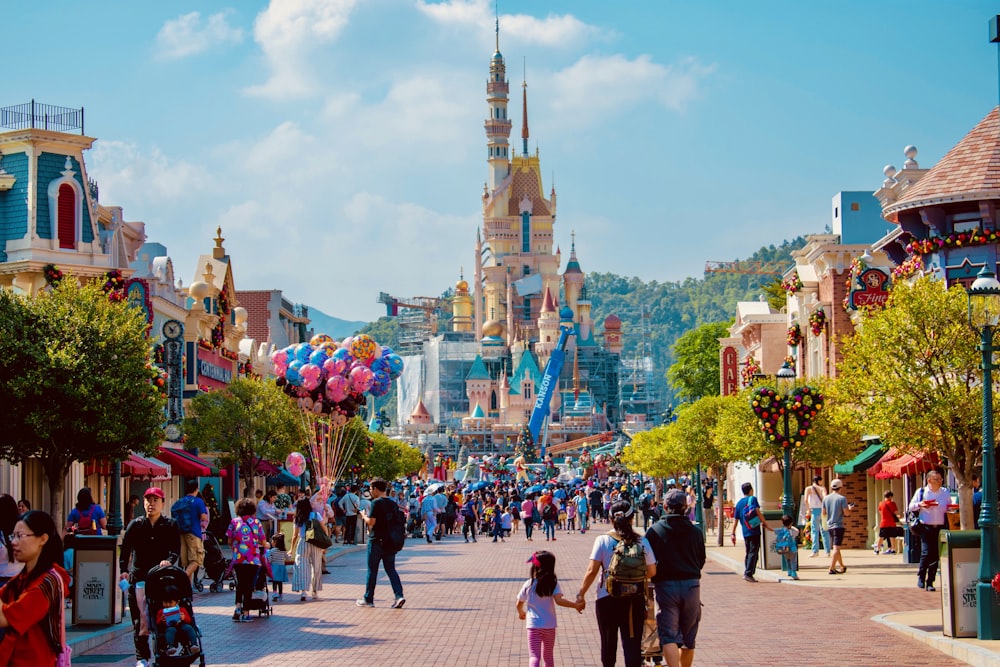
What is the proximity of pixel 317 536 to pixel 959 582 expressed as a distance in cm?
952

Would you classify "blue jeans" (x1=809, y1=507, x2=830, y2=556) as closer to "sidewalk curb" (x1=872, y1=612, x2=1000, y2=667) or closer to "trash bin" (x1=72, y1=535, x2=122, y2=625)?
"sidewalk curb" (x1=872, y1=612, x2=1000, y2=667)

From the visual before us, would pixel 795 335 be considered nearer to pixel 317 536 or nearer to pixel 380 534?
pixel 317 536

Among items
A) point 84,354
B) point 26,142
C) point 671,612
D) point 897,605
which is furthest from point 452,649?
point 26,142

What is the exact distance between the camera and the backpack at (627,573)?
1190 centimetres

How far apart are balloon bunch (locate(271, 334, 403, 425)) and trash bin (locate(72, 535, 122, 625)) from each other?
1281cm

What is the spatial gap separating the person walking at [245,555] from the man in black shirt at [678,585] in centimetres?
722

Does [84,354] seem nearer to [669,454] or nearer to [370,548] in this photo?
[370,548]

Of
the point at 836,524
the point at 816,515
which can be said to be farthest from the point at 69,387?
the point at 816,515

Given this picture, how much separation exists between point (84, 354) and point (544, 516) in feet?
80.7

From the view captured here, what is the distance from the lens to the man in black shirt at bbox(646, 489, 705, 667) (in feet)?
39.7

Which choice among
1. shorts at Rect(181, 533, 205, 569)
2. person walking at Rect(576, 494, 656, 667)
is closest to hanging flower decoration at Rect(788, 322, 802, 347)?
shorts at Rect(181, 533, 205, 569)

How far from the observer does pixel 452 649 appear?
15281 millimetres

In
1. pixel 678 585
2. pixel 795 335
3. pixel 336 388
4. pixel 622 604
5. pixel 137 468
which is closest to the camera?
pixel 622 604

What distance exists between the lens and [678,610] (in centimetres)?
1215
